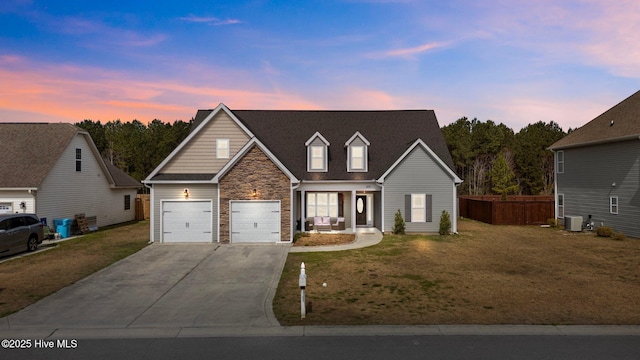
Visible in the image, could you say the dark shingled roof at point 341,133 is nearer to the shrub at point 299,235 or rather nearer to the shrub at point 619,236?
the shrub at point 299,235

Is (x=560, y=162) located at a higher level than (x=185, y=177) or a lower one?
higher

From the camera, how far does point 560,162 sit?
93.5 ft

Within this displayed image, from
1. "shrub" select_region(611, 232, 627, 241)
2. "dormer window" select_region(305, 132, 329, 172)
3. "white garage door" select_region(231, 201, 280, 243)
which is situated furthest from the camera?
"dormer window" select_region(305, 132, 329, 172)

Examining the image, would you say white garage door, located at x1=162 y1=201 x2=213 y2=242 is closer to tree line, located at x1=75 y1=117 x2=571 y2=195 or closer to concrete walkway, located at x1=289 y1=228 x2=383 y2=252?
concrete walkway, located at x1=289 y1=228 x2=383 y2=252

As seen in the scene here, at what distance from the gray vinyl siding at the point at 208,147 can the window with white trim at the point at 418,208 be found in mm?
10877

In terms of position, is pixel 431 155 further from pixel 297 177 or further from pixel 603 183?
pixel 603 183

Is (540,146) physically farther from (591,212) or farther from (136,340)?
(136,340)

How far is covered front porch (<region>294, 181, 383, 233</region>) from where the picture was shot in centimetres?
2411

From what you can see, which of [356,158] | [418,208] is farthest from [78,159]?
[418,208]

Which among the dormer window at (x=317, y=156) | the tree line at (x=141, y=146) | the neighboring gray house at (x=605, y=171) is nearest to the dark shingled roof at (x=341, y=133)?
the dormer window at (x=317, y=156)

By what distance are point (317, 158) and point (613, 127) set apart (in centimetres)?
1904

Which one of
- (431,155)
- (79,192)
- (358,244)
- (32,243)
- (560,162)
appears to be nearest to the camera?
(32,243)

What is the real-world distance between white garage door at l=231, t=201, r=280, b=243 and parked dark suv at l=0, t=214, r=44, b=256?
30.8 ft

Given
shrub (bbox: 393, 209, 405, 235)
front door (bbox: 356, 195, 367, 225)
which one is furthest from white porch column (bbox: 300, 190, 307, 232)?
shrub (bbox: 393, 209, 405, 235)
